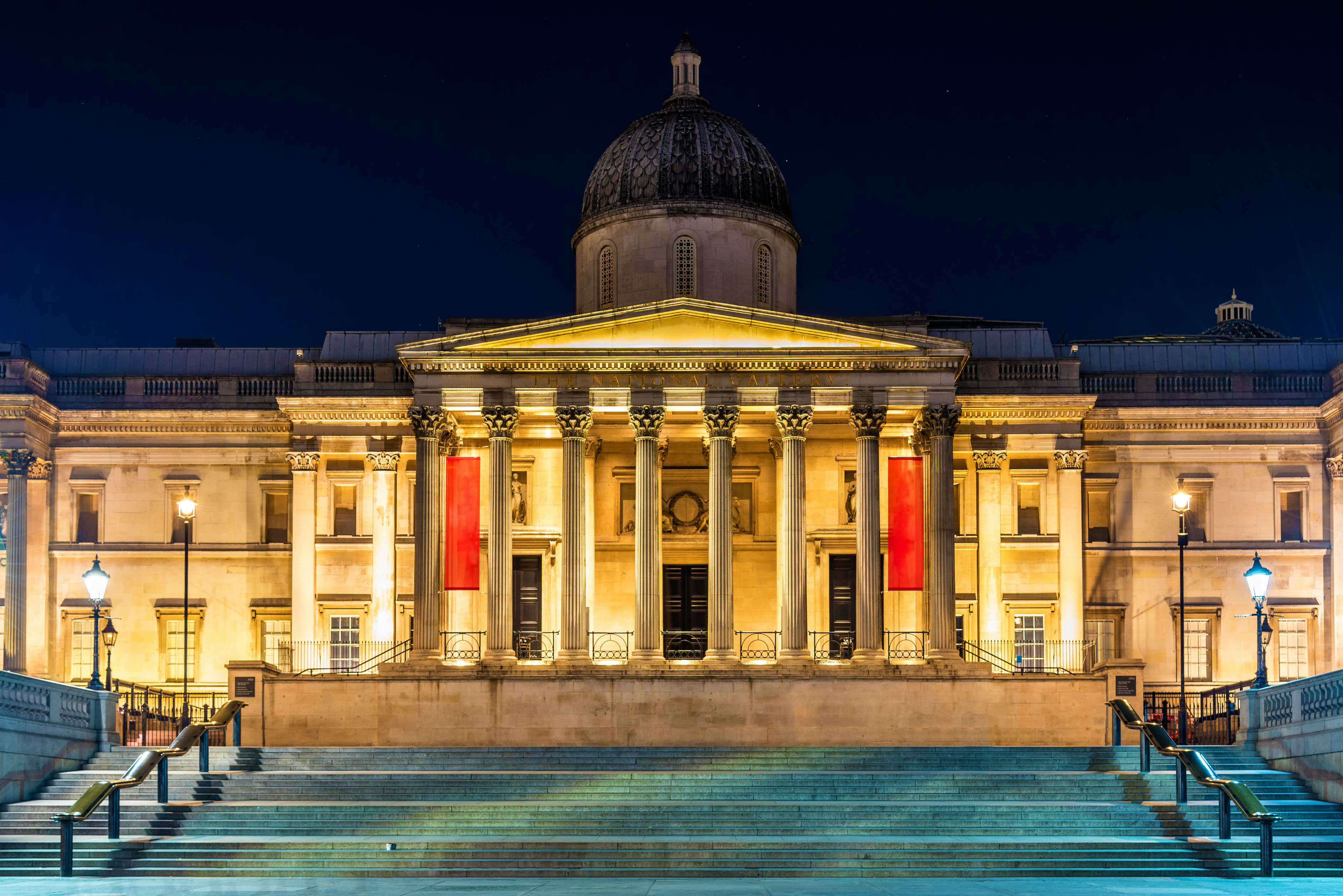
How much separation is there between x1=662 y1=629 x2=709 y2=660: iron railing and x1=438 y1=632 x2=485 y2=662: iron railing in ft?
16.0

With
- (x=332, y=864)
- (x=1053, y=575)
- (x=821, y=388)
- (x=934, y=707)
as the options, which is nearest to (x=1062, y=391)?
(x=1053, y=575)

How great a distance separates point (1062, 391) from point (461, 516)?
17657 mm

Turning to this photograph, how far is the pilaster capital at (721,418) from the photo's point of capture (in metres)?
41.8

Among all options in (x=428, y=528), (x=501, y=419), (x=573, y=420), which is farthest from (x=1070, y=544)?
(x=428, y=528)

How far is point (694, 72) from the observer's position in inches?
1969

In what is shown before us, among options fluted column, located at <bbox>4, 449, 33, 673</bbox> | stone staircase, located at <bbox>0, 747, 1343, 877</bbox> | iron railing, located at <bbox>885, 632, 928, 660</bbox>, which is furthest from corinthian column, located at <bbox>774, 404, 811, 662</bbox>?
fluted column, located at <bbox>4, 449, 33, 673</bbox>

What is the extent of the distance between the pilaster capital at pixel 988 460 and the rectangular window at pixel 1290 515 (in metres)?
8.86

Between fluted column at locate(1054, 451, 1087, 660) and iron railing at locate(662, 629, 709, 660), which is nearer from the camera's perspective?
iron railing at locate(662, 629, 709, 660)

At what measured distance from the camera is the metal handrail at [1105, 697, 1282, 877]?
24.8 m

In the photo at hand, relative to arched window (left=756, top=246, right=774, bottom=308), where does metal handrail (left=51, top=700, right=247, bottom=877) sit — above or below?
below

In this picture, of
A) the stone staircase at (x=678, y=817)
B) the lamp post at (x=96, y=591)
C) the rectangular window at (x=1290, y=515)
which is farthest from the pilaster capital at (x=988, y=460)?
the lamp post at (x=96, y=591)

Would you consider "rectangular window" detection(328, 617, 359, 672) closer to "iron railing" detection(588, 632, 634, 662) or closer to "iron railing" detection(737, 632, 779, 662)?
"iron railing" detection(588, 632, 634, 662)

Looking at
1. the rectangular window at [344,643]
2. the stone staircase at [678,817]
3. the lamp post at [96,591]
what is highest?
the lamp post at [96,591]

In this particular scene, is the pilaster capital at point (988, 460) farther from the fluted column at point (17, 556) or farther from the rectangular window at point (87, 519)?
the fluted column at point (17, 556)
